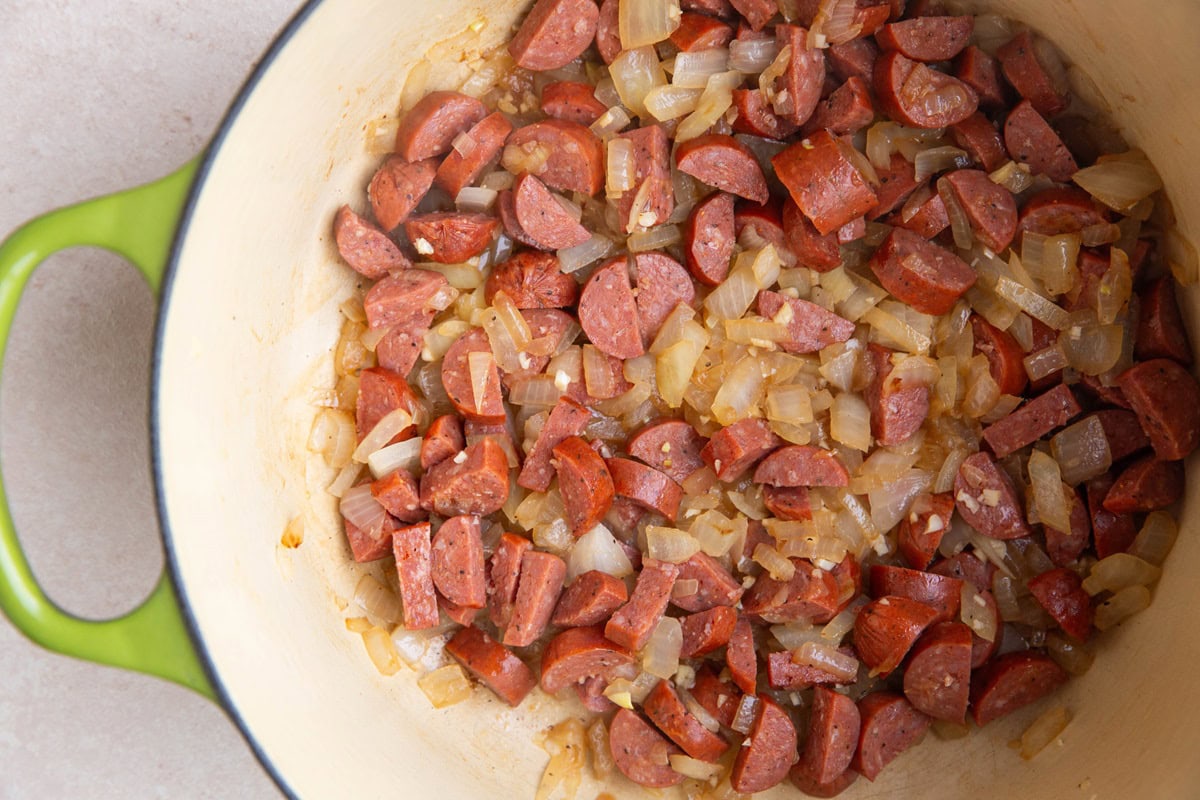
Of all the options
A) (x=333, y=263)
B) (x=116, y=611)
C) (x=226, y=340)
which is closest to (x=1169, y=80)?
(x=333, y=263)

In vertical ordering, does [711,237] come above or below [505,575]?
above

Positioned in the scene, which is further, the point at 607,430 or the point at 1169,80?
the point at 607,430

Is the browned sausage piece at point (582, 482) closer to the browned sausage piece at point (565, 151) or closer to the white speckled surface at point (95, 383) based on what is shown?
the browned sausage piece at point (565, 151)

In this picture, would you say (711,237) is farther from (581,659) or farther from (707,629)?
(581,659)

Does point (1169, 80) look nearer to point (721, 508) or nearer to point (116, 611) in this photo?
point (721, 508)

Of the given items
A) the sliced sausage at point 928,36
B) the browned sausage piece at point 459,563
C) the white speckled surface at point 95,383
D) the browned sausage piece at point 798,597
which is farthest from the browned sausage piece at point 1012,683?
the white speckled surface at point 95,383

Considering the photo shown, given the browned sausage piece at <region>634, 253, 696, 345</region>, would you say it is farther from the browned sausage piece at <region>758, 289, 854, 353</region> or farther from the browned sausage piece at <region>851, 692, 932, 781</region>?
the browned sausage piece at <region>851, 692, 932, 781</region>

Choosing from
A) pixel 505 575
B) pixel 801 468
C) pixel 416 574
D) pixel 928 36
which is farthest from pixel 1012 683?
pixel 928 36

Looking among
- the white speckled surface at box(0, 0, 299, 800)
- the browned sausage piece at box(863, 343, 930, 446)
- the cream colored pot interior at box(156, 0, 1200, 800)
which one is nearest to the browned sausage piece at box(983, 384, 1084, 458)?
the browned sausage piece at box(863, 343, 930, 446)
